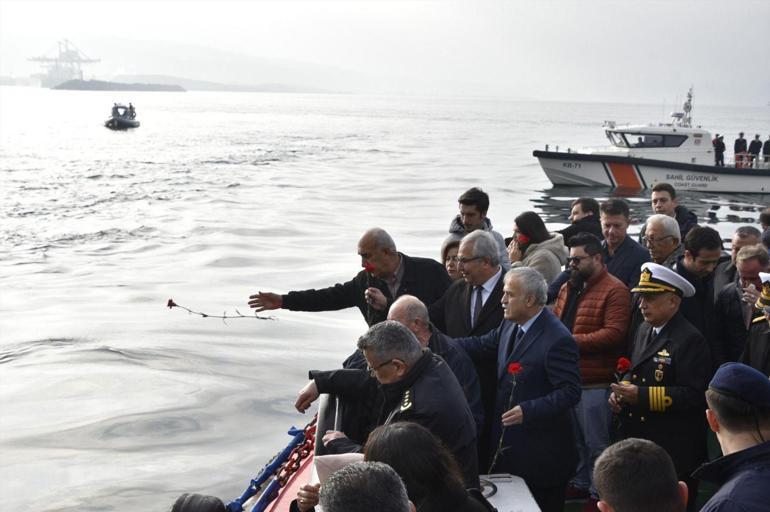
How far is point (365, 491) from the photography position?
2338mm

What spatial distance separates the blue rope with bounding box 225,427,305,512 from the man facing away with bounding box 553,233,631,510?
1.74 m

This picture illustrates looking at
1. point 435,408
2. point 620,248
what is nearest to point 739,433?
point 435,408

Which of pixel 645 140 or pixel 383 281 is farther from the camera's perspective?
pixel 645 140

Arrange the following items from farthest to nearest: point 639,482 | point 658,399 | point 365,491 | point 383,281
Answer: point 383,281, point 658,399, point 639,482, point 365,491

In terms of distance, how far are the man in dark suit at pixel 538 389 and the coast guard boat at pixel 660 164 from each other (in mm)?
25767

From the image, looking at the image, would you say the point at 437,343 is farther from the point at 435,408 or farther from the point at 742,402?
the point at 742,402

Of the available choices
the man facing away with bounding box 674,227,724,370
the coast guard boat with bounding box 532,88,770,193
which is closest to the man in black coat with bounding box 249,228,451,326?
the man facing away with bounding box 674,227,724,370

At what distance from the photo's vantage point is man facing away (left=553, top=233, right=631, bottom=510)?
16.9ft

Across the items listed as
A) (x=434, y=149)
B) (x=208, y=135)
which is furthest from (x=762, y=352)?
(x=208, y=135)

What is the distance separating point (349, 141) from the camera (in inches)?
2527

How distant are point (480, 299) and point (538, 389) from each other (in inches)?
37.0

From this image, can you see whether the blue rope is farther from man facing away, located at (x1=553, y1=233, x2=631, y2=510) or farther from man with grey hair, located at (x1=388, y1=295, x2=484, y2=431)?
man facing away, located at (x1=553, y1=233, x2=631, y2=510)

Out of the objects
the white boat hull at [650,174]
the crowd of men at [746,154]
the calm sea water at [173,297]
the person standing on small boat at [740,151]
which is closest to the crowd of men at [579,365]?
the calm sea water at [173,297]

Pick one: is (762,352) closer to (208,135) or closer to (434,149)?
(434,149)
